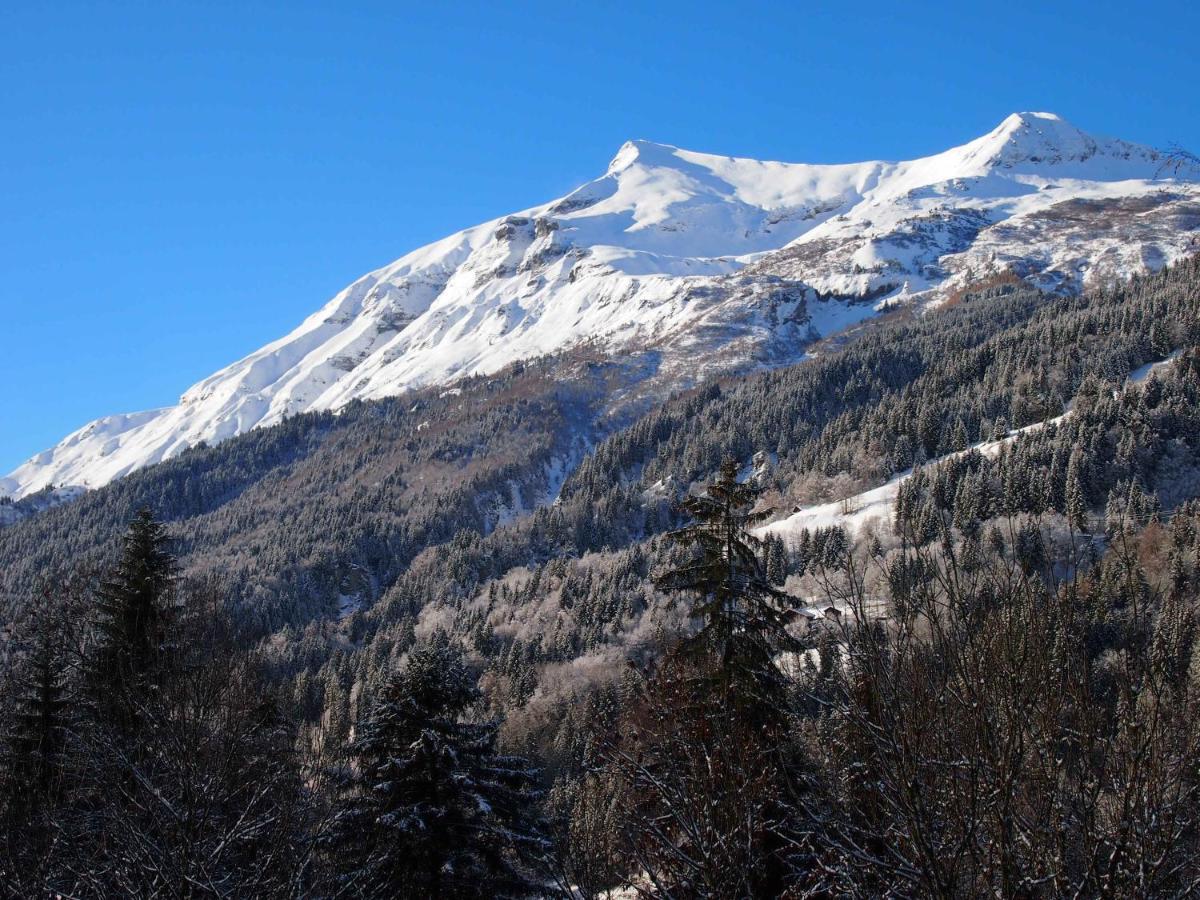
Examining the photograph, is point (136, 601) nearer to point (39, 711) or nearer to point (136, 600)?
point (136, 600)

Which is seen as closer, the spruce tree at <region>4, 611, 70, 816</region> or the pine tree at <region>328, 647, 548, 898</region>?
the pine tree at <region>328, 647, 548, 898</region>

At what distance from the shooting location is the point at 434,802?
→ 16406 millimetres

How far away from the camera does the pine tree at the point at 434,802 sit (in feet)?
52.0

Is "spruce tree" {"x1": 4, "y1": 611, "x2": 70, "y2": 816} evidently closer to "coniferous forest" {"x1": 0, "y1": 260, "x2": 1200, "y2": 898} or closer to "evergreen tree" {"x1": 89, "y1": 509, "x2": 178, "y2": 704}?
"coniferous forest" {"x1": 0, "y1": 260, "x2": 1200, "y2": 898}

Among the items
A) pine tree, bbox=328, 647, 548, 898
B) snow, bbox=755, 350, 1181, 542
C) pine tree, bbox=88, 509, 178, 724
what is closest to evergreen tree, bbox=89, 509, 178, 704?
pine tree, bbox=88, 509, 178, 724

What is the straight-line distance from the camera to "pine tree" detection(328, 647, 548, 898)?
1584 cm

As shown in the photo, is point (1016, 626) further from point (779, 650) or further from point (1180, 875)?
point (779, 650)

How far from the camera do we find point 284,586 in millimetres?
167250

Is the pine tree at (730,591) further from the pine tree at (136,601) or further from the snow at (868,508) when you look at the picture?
the snow at (868,508)

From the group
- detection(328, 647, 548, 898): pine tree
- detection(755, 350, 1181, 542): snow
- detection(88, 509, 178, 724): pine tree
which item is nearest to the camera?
detection(328, 647, 548, 898): pine tree

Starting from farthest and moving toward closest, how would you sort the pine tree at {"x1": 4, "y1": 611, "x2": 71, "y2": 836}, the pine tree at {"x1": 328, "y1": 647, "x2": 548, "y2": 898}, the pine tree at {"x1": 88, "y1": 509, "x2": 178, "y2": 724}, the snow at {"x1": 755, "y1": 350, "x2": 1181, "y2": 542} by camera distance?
the snow at {"x1": 755, "y1": 350, "x2": 1181, "y2": 542}
the pine tree at {"x1": 88, "y1": 509, "x2": 178, "y2": 724}
the pine tree at {"x1": 4, "y1": 611, "x2": 71, "y2": 836}
the pine tree at {"x1": 328, "y1": 647, "x2": 548, "y2": 898}

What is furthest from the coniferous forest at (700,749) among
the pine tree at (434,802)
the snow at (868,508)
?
the snow at (868,508)

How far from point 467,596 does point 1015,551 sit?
487ft

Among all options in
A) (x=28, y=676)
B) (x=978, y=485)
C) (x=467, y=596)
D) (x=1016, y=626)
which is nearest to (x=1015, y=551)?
(x=1016, y=626)
